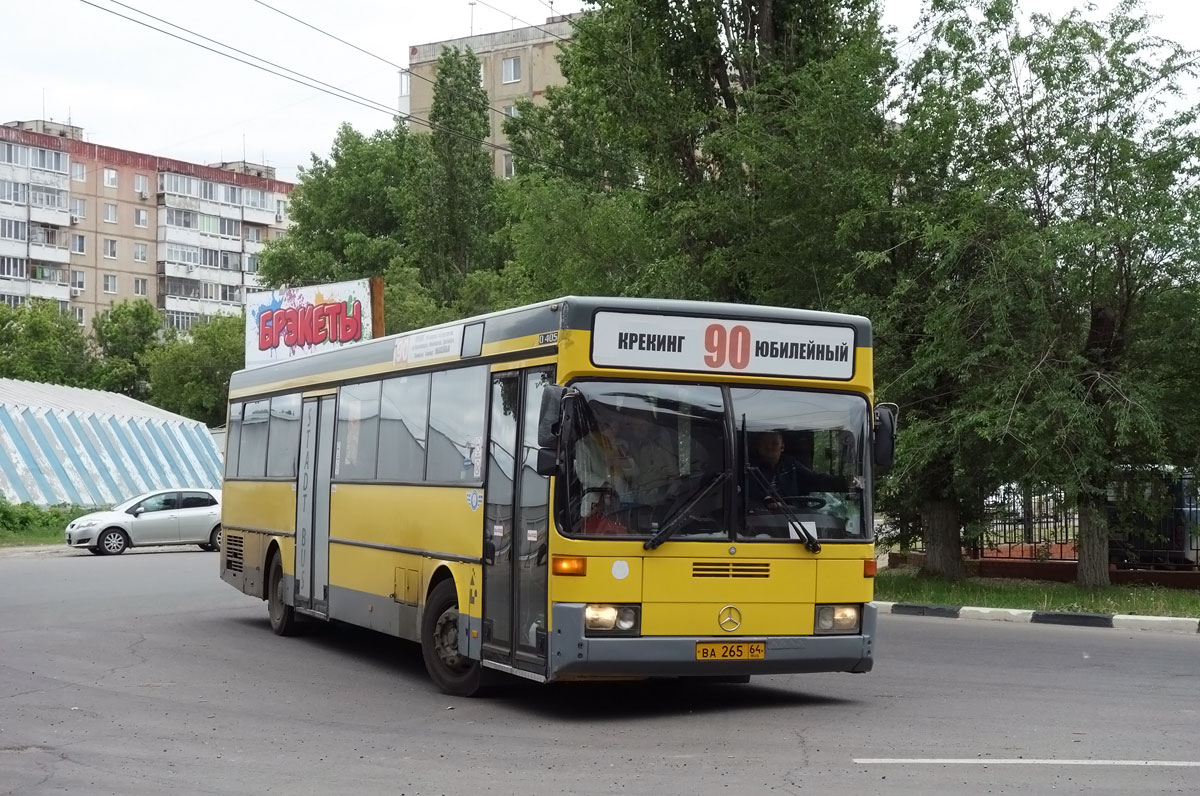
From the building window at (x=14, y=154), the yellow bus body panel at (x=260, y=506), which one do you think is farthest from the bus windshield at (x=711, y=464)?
the building window at (x=14, y=154)

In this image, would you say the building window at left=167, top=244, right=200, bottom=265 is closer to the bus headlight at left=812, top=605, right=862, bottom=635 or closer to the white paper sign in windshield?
the white paper sign in windshield

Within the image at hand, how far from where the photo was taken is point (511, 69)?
9950cm

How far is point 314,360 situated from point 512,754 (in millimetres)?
7779

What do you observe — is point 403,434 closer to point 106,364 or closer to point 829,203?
point 829,203

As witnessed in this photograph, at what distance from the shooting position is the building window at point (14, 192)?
101062 mm

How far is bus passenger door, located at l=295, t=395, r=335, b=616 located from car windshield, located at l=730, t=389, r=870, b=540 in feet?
19.2

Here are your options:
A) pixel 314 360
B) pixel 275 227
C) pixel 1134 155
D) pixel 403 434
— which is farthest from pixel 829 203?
pixel 275 227

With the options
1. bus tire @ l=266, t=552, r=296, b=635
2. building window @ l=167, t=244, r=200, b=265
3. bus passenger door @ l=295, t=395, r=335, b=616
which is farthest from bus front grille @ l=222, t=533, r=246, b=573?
building window @ l=167, t=244, r=200, b=265

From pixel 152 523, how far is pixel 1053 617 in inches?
928

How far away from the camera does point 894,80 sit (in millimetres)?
22891

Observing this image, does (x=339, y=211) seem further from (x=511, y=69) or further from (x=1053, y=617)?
(x=1053, y=617)

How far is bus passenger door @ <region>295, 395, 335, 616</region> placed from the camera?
1529 cm

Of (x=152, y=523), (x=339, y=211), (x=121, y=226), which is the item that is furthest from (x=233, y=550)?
(x=121, y=226)

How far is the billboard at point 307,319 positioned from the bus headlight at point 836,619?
86.9 feet
